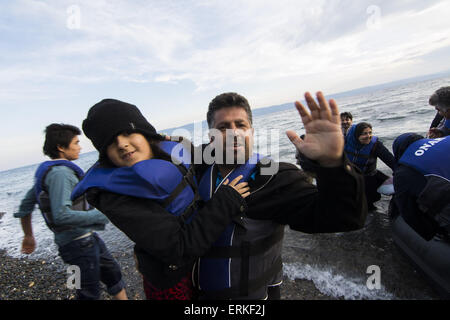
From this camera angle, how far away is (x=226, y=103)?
1998 mm

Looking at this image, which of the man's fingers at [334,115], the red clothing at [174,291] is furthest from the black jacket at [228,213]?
the man's fingers at [334,115]

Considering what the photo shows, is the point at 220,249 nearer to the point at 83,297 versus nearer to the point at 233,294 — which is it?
the point at 233,294

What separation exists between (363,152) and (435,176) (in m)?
3.48

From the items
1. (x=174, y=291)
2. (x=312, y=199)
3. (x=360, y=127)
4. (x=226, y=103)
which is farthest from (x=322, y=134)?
(x=360, y=127)

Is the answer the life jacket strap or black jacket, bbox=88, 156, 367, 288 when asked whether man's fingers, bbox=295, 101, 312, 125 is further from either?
the life jacket strap

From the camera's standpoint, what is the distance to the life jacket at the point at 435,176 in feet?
7.75

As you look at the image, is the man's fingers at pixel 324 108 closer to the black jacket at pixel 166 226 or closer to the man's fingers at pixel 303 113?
the man's fingers at pixel 303 113

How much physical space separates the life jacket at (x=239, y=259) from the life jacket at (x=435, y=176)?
7.01 feet

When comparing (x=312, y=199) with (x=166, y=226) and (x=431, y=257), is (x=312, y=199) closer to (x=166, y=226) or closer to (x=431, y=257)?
(x=166, y=226)

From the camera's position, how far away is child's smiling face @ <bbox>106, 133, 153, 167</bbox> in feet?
5.34

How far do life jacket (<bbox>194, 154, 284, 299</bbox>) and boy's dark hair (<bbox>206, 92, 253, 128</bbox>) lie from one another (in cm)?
62

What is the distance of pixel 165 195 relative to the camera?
1.49m

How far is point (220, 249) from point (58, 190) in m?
2.29

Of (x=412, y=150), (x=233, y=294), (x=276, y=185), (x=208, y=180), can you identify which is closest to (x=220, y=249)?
(x=233, y=294)
